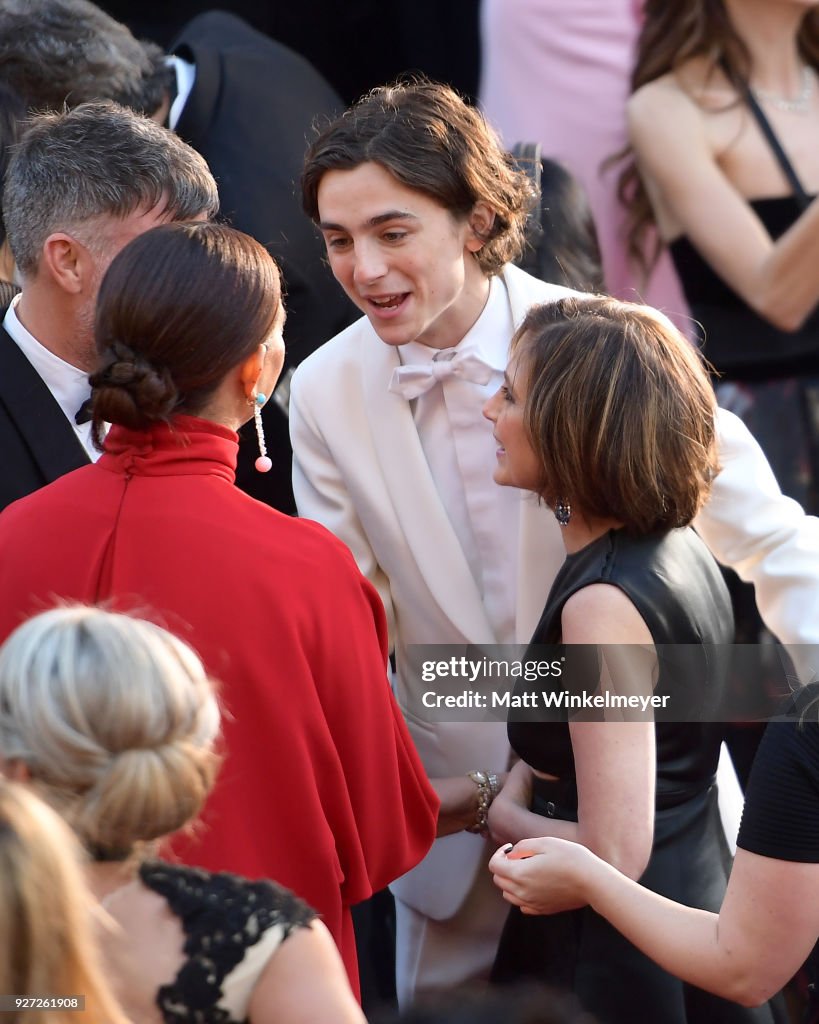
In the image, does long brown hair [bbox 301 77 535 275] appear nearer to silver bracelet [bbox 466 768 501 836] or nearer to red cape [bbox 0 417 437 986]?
red cape [bbox 0 417 437 986]

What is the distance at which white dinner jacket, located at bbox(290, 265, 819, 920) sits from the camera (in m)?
2.40

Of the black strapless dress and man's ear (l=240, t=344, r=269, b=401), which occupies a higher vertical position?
man's ear (l=240, t=344, r=269, b=401)

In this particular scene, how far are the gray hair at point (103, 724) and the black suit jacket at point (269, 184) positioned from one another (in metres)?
1.67

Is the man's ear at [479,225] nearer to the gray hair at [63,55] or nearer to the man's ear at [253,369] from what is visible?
the man's ear at [253,369]

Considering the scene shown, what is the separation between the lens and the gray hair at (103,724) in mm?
1331

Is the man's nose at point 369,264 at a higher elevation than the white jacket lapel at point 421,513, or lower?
higher

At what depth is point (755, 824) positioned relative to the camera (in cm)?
166

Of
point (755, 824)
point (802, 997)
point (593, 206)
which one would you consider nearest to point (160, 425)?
point (755, 824)

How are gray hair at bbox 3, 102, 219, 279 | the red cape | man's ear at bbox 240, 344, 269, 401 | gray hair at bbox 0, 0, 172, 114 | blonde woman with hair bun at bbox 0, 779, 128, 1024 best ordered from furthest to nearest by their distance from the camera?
gray hair at bbox 0, 0, 172, 114, gray hair at bbox 3, 102, 219, 279, man's ear at bbox 240, 344, 269, 401, the red cape, blonde woman with hair bun at bbox 0, 779, 128, 1024

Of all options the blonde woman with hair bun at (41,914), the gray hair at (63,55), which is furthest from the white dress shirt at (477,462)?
the blonde woman with hair bun at (41,914)

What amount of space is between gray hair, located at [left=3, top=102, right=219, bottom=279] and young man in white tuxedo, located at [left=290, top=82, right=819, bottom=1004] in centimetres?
24

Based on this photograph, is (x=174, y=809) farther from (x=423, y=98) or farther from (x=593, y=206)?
(x=593, y=206)

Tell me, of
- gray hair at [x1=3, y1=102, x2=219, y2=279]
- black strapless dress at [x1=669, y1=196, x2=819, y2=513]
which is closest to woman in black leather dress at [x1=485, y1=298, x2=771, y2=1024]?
gray hair at [x1=3, y1=102, x2=219, y2=279]

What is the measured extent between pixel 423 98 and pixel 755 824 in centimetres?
136
